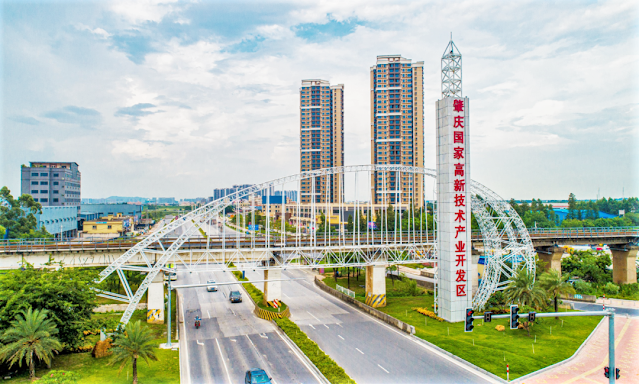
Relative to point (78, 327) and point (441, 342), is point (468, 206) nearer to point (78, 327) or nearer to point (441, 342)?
point (441, 342)

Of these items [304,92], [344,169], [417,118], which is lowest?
[344,169]

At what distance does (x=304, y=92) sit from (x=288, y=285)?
7106 centimetres

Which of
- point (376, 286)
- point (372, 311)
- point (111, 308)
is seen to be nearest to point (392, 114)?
point (376, 286)

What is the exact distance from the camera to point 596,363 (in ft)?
77.4

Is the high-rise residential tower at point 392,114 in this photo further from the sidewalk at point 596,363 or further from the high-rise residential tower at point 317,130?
the sidewalk at point 596,363

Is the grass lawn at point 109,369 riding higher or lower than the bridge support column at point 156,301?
lower

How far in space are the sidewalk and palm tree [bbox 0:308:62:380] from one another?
25.6 metres

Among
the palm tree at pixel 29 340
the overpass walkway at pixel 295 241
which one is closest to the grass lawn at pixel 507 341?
the overpass walkway at pixel 295 241

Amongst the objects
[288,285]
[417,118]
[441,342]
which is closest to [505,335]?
[441,342]

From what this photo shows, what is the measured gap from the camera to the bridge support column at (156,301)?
3188 cm

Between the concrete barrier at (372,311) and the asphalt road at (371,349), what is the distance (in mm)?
529

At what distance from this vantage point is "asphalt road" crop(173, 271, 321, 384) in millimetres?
22484

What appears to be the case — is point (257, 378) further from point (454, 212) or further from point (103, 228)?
point (103, 228)

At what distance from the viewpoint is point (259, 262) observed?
35250mm
